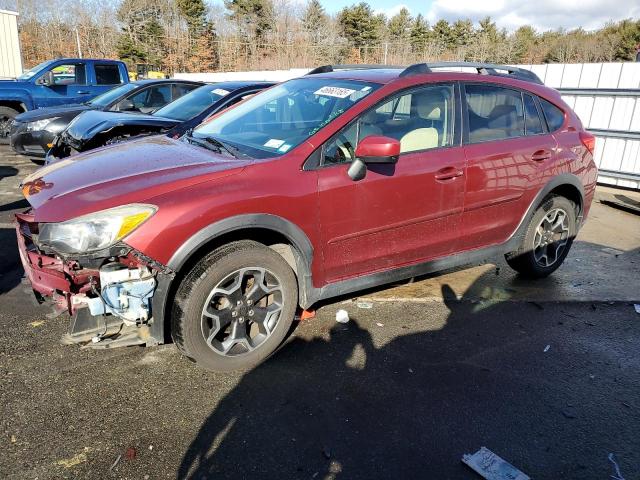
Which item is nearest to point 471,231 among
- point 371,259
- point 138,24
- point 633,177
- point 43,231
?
point 371,259

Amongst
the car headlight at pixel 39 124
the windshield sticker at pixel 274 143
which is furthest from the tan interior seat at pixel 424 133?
the car headlight at pixel 39 124

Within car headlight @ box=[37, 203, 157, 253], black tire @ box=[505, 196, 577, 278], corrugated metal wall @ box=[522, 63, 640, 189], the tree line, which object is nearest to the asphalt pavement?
black tire @ box=[505, 196, 577, 278]

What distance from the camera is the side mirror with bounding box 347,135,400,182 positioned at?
3.07 meters

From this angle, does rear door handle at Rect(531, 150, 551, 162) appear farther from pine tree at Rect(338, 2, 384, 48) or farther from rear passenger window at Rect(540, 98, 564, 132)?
pine tree at Rect(338, 2, 384, 48)

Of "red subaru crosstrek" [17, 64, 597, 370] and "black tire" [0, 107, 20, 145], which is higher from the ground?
"red subaru crosstrek" [17, 64, 597, 370]

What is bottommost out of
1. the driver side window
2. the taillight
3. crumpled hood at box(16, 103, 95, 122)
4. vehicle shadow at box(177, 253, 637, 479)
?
vehicle shadow at box(177, 253, 637, 479)

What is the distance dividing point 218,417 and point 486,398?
154 centimetres

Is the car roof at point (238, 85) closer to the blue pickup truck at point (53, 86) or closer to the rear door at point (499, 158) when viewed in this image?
the rear door at point (499, 158)

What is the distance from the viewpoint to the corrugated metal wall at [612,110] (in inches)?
341

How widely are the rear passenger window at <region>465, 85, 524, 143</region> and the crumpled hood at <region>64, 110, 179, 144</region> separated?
4235mm

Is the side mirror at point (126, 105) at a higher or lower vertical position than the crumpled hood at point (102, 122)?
higher

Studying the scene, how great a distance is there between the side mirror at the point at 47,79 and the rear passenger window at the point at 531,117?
10.7 m

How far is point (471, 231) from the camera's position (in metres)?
3.96

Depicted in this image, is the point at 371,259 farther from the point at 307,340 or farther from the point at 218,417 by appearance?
the point at 218,417
